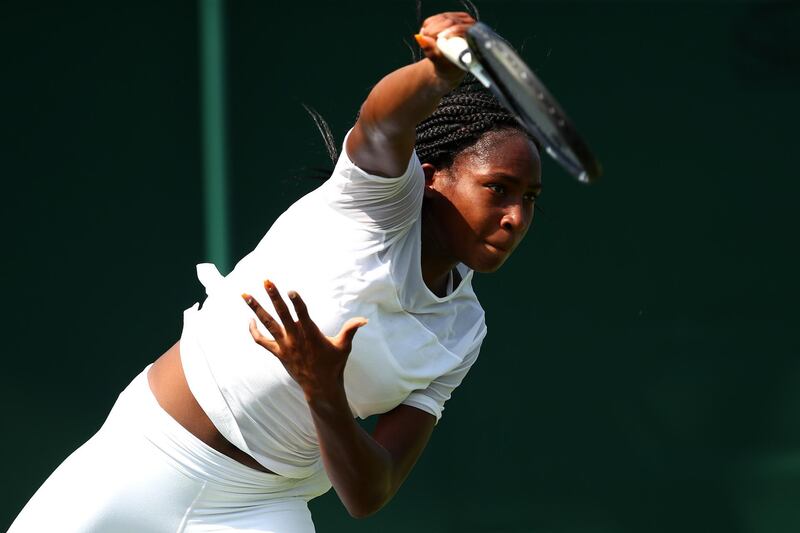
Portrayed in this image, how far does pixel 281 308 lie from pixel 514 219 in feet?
1.72

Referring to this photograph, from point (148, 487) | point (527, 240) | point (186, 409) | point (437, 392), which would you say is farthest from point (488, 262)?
point (527, 240)

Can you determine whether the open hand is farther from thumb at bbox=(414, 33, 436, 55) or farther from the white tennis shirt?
thumb at bbox=(414, 33, 436, 55)

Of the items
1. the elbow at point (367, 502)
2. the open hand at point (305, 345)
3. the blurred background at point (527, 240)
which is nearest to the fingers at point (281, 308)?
the open hand at point (305, 345)

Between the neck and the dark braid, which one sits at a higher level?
the dark braid

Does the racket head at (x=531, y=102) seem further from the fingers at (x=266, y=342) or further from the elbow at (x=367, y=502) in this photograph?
the elbow at (x=367, y=502)

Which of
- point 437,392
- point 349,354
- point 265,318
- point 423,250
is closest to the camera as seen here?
point 265,318

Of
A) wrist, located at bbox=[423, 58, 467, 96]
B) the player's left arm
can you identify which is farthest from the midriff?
wrist, located at bbox=[423, 58, 467, 96]

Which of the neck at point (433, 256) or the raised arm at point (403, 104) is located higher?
the raised arm at point (403, 104)

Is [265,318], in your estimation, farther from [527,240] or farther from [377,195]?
[527,240]

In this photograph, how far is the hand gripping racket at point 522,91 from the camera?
5.64 feet

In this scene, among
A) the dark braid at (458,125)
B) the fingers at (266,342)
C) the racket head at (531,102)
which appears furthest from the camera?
the dark braid at (458,125)

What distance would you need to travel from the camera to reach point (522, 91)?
1.86 m

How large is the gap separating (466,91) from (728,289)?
216 cm

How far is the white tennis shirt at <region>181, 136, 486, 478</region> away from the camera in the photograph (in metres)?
2.20
